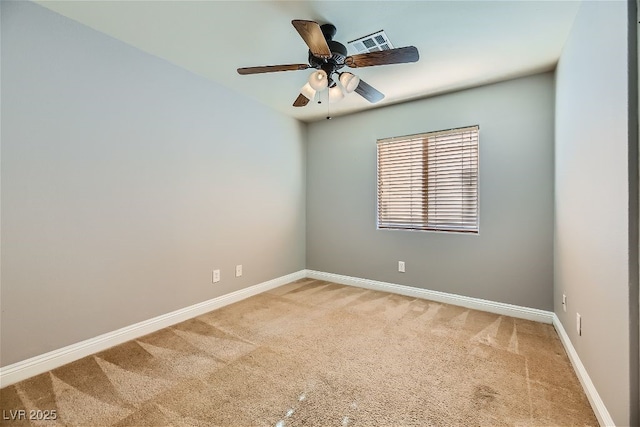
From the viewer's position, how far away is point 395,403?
1529 mm

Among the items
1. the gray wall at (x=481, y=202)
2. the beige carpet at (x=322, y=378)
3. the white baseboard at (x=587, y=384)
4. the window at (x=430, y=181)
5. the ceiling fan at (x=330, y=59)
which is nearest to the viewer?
the white baseboard at (x=587, y=384)

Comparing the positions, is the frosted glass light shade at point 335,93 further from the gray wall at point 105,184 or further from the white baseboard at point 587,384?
the white baseboard at point 587,384

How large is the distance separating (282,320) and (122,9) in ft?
8.84

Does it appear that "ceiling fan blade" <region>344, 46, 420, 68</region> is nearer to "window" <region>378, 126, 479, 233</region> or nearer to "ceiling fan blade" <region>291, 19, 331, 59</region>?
"ceiling fan blade" <region>291, 19, 331, 59</region>

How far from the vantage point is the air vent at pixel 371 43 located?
204 cm

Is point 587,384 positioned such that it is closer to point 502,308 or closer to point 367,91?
point 502,308

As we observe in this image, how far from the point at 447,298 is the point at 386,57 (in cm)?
258

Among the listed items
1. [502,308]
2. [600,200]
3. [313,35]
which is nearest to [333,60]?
[313,35]

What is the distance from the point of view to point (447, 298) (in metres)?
3.09

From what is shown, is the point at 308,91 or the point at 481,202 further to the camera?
the point at 481,202

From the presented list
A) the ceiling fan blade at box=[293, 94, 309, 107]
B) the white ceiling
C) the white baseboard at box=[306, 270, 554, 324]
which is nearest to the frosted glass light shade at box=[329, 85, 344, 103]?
the ceiling fan blade at box=[293, 94, 309, 107]

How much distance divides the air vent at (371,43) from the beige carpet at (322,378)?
7.77 ft

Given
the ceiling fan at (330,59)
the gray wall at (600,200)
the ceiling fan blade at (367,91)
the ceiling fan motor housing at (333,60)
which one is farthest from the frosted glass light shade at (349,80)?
the gray wall at (600,200)

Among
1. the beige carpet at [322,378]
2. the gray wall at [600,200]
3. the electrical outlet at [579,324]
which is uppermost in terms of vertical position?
Result: the gray wall at [600,200]
